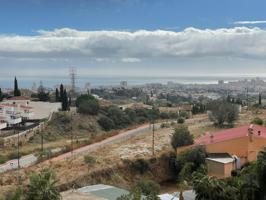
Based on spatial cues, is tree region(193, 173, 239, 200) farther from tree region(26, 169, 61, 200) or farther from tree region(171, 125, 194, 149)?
tree region(171, 125, 194, 149)

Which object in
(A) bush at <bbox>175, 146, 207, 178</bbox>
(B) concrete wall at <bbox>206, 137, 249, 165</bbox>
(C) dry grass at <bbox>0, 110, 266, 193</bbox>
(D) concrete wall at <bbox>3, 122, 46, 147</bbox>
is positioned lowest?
(D) concrete wall at <bbox>3, 122, 46, 147</bbox>

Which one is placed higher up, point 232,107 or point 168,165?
point 232,107

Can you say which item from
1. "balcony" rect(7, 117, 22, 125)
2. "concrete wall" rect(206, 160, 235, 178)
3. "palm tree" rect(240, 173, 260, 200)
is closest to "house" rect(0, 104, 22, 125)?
"balcony" rect(7, 117, 22, 125)

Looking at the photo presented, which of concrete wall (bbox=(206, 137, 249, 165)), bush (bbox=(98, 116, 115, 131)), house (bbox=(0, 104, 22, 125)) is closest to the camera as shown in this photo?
concrete wall (bbox=(206, 137, 249, 165))

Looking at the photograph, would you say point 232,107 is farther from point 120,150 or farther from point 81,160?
point 81,160

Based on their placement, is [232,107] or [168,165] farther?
[232,107]

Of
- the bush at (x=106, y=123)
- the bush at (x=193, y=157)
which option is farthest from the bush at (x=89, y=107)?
the bush at (x=193, y=157)

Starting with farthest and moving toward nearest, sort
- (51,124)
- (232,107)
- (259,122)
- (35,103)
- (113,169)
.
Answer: (35,103) → (51,124) → (232,107) → (259,122) → (113,169)

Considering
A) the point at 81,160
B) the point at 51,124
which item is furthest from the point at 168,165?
the point at 51,124

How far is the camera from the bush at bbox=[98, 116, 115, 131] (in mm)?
78188

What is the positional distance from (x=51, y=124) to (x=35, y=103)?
14863 millimetres

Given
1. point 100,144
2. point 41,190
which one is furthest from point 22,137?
point 41,190

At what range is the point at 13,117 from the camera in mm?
72250

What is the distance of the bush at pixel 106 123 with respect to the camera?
7819cm
